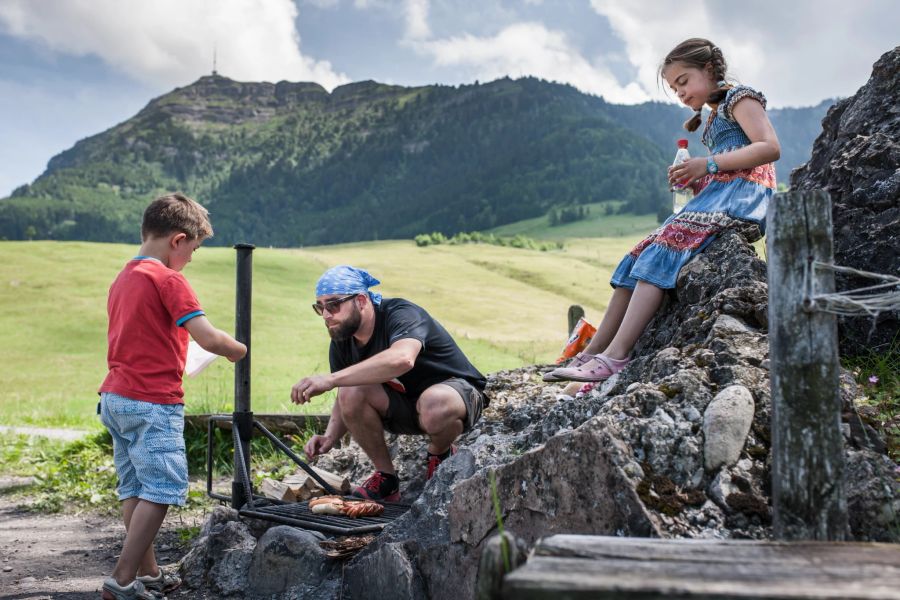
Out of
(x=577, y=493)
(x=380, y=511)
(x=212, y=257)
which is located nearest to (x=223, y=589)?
(x=380, y=511)

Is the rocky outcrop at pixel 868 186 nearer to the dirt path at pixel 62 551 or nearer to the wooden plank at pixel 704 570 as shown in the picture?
the wooden plank at pixel 704 570

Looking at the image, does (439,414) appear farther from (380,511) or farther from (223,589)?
(223,589)

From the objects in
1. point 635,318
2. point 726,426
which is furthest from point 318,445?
point 726,426

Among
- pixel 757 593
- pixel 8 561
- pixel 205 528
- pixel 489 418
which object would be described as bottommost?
pixel 8 561

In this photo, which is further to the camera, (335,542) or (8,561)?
(8,561)

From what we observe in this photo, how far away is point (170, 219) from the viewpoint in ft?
14.6

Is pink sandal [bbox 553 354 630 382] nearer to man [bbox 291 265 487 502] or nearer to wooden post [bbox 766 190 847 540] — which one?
man [bbox 291 265 487 502]

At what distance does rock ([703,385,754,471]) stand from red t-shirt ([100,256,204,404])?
254 cm

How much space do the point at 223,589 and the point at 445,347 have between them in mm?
1875

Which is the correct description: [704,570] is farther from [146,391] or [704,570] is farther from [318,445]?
[318,445]

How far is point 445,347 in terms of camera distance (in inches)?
203

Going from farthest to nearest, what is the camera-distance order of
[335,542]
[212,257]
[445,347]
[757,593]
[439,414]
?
[212,257] → [445,347] → [439,414] → [335,542] → [757,593]

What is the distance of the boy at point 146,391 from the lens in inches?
166

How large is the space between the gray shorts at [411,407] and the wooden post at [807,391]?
2481 mm
